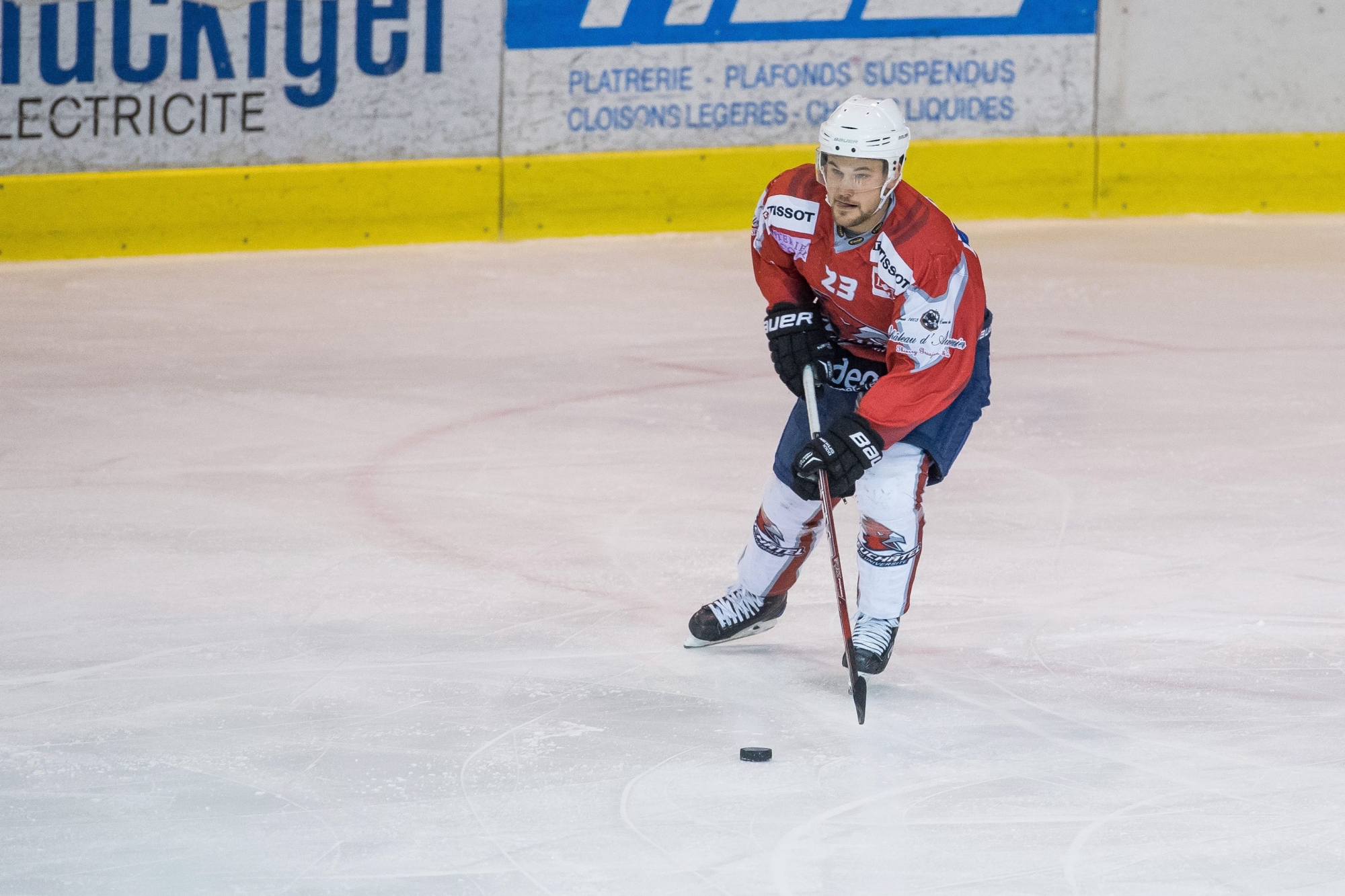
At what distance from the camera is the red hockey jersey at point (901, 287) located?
335 centimetres

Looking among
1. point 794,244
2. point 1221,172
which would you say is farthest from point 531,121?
point 794,244

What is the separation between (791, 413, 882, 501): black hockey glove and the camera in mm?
3373

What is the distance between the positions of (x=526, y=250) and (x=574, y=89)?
→ 0.84m

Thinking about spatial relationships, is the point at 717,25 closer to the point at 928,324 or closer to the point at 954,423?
the point at 954,423

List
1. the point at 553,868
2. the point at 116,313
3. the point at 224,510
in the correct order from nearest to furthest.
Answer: the point at 553,868
the point at 224,510
the point at 116,313

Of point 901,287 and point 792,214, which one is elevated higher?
point 792,214

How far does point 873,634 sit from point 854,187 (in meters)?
0.85

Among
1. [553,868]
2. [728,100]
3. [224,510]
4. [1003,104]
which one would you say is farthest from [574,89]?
[553,868]

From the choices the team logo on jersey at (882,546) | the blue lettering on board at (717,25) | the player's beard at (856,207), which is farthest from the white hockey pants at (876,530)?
the blue lettering on board at (717,25)

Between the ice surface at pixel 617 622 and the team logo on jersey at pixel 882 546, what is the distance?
0.79ft

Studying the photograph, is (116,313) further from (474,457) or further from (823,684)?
(823,684)

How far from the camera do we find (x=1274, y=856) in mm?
2760

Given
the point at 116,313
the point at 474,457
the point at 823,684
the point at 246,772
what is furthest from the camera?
the point at 116,313

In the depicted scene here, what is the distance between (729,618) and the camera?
3818 mm
